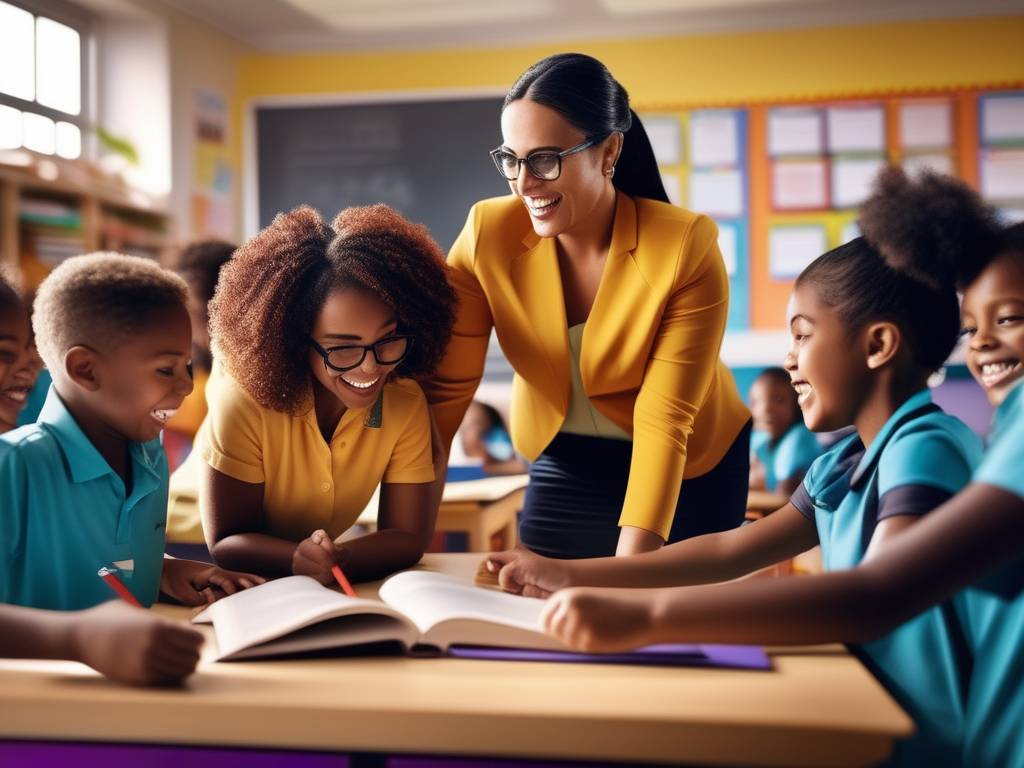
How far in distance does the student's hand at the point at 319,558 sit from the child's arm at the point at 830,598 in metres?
0.49

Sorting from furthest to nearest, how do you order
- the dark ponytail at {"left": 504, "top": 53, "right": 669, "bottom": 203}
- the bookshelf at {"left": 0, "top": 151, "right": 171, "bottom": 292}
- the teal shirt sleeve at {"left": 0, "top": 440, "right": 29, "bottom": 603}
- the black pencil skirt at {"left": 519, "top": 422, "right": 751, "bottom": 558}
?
1. the bookshelf at {"left": 0, "top": 151, "right": 171, "bottom": 292}
2. the black pencil skirt at {"left": 519, "top": 422, "right": 751, "bottom": 558}
3. the dark ponytail at {"left": 504, "top": 53, "right": 669, "bottom": 203}
4. the teal shirt sleeve at {"left": 0, "top": 440, "right": 29, "bottom": 603}

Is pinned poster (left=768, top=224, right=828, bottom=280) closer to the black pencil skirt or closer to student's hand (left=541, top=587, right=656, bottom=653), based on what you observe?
the black pencil skirt

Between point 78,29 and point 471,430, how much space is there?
3.18 meters

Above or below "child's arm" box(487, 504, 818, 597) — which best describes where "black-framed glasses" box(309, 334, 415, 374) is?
above

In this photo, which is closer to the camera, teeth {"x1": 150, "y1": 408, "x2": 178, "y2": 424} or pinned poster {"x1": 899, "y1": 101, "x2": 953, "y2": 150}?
teeth {"x1": 150, "y1": 408, "x2": 178, "y2": 424}

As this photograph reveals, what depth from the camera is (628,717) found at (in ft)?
2.59

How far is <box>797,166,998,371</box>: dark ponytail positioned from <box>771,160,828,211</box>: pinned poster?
194 inches

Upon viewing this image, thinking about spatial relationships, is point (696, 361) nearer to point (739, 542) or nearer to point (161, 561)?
point (739, 542)

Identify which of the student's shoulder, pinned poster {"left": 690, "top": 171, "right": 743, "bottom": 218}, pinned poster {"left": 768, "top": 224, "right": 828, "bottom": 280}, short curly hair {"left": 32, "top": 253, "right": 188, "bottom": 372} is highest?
pinned poster {"left": 690, "top": 171, "right": 743, "bottom": 218}

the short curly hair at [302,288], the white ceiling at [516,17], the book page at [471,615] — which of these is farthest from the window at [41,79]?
the book page at [471,615]

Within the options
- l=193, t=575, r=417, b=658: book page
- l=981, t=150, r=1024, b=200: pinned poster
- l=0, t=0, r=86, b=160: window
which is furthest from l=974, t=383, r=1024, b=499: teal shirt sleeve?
l=981, t=150, r=1024, b=200: pinned poster

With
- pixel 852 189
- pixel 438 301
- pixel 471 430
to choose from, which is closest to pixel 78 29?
pixel 471 430

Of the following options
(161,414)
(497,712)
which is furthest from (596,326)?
(497,712)

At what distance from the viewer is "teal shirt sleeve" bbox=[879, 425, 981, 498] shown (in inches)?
40.1
